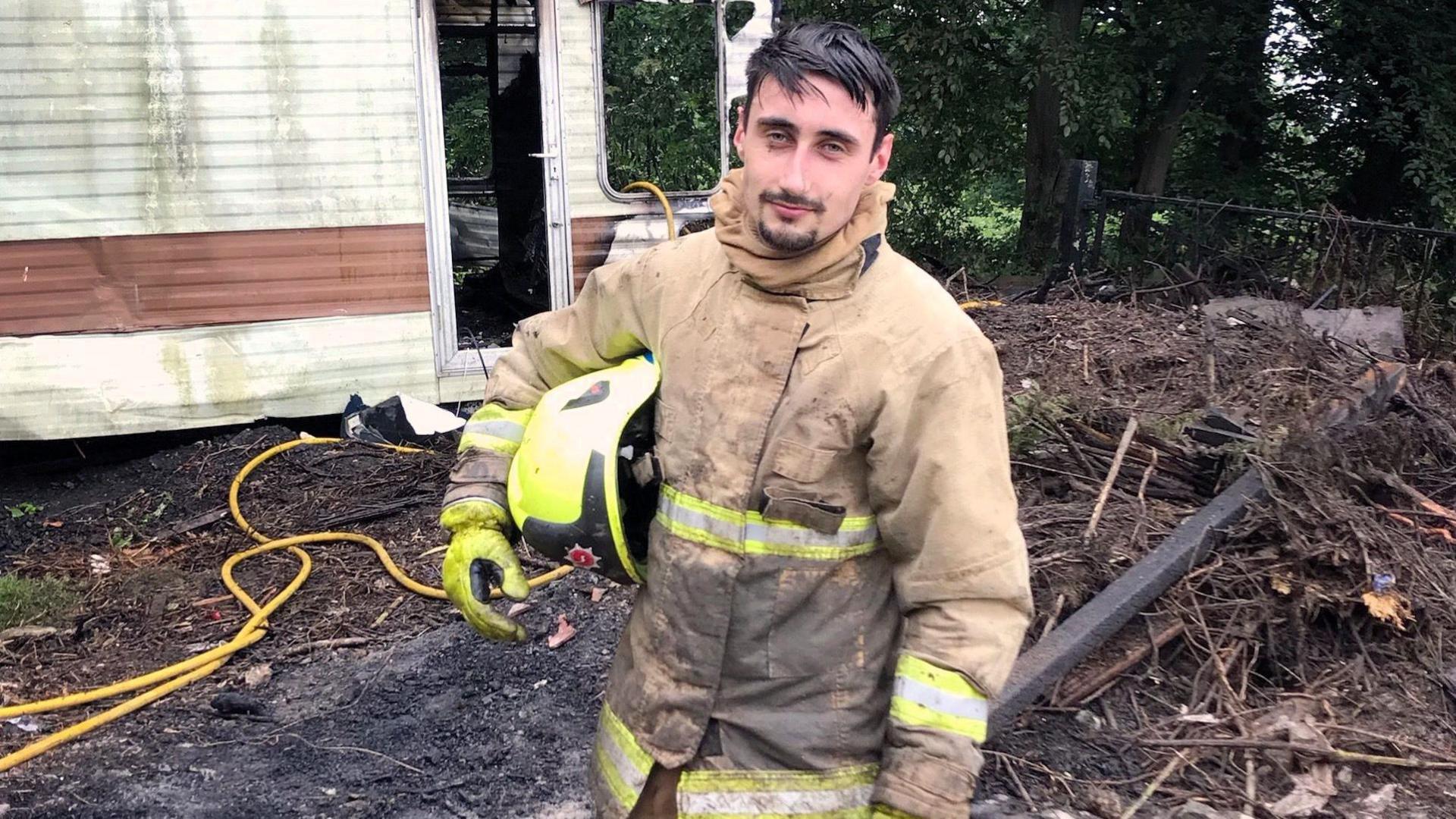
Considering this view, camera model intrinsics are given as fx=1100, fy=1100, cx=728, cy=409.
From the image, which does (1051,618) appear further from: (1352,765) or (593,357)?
(593,357)

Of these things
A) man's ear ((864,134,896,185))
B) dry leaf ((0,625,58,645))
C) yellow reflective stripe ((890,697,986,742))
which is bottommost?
dry leaf ((0,625,58,645))

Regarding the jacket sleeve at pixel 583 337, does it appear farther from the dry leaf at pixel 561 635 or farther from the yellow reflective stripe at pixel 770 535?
the dry leaf at pixel 561 635

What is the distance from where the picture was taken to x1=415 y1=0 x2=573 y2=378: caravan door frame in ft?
21.9

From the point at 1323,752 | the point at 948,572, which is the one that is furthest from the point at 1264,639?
the point at 948,572

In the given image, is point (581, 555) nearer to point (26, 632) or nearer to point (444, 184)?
point (26, 632)

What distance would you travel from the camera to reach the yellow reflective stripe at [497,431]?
89.4 inches

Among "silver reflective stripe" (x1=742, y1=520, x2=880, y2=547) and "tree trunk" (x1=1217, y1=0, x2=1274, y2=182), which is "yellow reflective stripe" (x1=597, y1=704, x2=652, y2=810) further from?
"tree trunk" (x1=1217, y1=0, x2=1274, y2=182)

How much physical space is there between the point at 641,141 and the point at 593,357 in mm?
7722

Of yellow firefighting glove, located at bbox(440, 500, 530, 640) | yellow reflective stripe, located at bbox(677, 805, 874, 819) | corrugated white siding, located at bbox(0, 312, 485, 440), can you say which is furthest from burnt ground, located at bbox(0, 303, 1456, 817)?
yellow reflective stripe, located at bbox(677, 805, 874, 819)

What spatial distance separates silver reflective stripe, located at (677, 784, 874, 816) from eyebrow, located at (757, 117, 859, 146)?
3.66ft

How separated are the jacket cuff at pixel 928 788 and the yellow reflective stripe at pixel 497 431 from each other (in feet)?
3.29

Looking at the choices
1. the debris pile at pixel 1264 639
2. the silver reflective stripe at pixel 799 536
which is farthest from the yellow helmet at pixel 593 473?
the debris pile at pixel 1264 639

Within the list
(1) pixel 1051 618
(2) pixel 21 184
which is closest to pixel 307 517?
(2) pixel 21 184

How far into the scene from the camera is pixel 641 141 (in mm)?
9656
